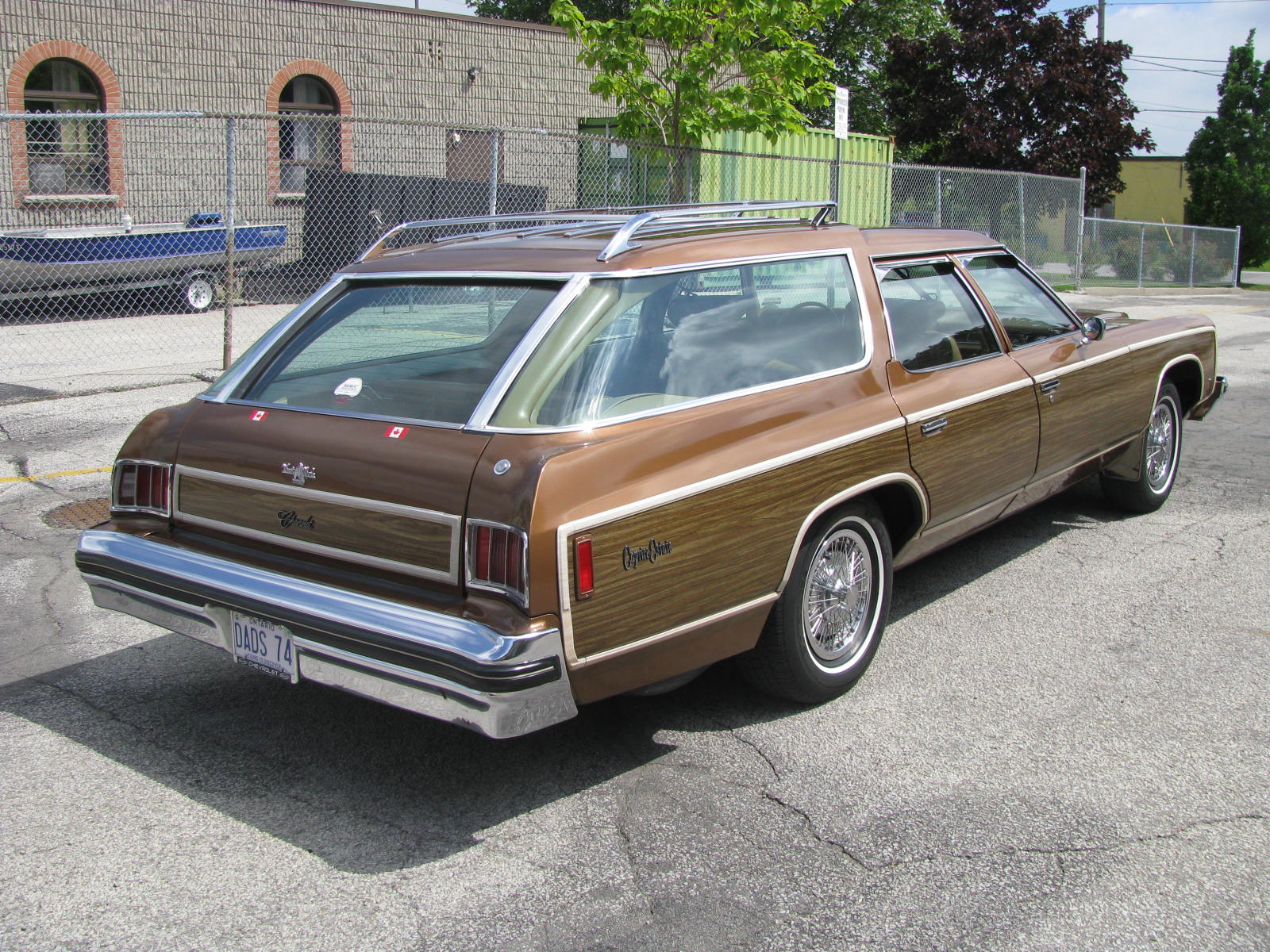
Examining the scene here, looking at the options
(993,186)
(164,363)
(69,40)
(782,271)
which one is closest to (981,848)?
(782,271)

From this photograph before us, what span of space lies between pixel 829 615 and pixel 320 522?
5.91 ft

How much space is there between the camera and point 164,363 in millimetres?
11797

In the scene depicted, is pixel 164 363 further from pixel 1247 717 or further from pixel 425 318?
pixel 1247 717

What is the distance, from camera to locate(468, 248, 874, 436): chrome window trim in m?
3.36

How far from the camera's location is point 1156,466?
6574mm

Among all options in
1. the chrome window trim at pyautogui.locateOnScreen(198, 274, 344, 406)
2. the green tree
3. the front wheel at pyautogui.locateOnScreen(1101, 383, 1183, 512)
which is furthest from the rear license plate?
the green tree

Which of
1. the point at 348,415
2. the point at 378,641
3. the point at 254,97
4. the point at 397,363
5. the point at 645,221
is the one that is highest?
the point at 254,97

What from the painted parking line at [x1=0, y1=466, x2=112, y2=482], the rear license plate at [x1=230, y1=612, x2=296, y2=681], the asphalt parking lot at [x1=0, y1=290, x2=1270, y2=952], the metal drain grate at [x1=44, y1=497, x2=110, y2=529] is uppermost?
the rear license plate at [x1=230, y1=612, x2=296, y2=681]

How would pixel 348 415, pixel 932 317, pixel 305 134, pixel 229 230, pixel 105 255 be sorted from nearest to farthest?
1. pixel 348 415
2. pixel 932 317
3. pixel 229 230
4. pixel 105 255
5. pixel 305 134

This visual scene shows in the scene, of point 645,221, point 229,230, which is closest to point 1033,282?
point 645,221

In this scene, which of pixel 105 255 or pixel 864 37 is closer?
pixel 105 255

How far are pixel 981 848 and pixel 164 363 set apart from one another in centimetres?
1053

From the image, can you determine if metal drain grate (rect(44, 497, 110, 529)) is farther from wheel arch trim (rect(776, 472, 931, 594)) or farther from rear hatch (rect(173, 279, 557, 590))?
wheel arch trim (rect(776, 472, 931, 594))

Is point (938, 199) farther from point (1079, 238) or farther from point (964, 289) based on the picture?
point (964, 289)
